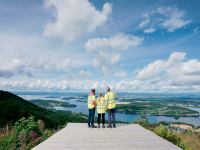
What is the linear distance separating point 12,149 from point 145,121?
8.90 metres

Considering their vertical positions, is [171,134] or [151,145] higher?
[151,145]

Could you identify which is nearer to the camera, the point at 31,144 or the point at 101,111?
the point at 31,144

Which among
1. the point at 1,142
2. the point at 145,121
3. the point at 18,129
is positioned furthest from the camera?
the point at 145,121

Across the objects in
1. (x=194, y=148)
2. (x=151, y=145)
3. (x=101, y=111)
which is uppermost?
(x=101, y=111)

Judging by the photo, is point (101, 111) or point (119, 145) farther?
point (101, 111)

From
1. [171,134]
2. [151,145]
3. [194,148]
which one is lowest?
[194,148]

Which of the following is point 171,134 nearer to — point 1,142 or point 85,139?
point 85,139

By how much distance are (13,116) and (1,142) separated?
7269 mm

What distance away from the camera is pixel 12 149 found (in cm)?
464

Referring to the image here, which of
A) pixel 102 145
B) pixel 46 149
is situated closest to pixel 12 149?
pixel 46 149

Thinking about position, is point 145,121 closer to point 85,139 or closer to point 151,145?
point 151,145

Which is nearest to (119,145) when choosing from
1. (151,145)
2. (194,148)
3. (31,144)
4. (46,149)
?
(151,145)

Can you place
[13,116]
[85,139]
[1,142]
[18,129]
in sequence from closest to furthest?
[85,139] → [1,142] → [18,129] → [13,116]

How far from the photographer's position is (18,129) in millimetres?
6031
